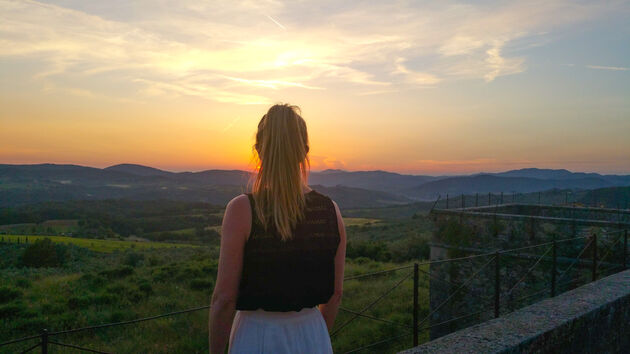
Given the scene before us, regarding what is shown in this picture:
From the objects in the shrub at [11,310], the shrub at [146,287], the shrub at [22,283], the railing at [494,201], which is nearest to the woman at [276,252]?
the railing at [494,201]

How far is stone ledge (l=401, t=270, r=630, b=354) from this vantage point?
2520 mm

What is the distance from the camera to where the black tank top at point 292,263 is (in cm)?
151

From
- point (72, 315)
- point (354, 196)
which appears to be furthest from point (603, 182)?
point (72, 315)

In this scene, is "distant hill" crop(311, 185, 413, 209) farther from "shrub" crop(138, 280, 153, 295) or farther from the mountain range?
"shrub" crop(138, 280, 153, 295)

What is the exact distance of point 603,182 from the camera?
85.6 meters

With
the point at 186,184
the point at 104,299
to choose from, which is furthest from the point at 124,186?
the point at 104,299

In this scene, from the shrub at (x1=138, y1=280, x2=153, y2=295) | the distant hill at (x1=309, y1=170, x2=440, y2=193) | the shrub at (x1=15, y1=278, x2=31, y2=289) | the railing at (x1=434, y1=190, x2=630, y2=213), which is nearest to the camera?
the railing at (x1=434, y1=190, x2=630, y2=213)

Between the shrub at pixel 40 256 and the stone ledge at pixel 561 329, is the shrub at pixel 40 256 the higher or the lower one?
the lower one

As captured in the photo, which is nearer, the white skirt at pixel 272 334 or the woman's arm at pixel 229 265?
the woman's arm at pixel 229 265

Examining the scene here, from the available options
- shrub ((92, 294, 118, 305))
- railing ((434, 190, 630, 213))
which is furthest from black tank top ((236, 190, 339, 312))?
shrub ((92, 294, 118, 305))

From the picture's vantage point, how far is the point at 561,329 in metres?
2.74

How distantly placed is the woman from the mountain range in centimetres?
7738

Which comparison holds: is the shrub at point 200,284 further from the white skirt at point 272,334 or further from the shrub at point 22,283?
the white skirt at point 272,334

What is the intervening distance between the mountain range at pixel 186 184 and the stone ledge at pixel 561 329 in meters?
76.2
